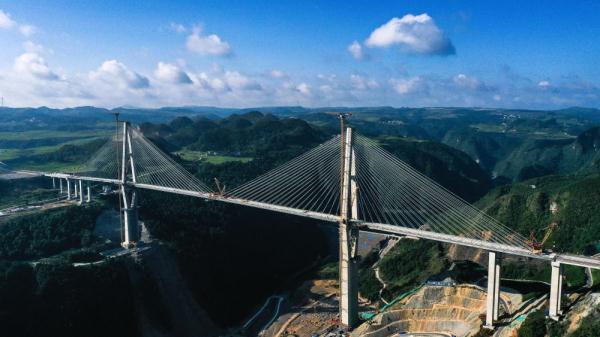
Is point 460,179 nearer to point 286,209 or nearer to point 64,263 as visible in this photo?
point 286,209

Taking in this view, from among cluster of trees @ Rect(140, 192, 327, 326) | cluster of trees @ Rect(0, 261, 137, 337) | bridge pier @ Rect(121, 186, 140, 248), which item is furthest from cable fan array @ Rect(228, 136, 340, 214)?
cluster of trees @ Rect(0, 261, 137, 337)

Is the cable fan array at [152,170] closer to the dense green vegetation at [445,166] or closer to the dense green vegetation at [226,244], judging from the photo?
the dense green vegetation at [226,244]

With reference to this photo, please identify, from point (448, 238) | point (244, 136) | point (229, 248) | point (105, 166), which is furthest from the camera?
point (244, 136)

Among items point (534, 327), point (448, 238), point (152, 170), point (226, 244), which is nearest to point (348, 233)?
point (448, 238)

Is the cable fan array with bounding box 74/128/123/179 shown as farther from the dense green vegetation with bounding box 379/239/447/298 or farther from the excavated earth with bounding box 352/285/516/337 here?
the excavated earth with bounding box 352/285/516/337

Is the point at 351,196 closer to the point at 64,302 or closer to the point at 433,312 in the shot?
the point at 433,312

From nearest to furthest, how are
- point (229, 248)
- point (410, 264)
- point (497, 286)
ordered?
point (497, 286) < point (410, 264) < point (229, 248)

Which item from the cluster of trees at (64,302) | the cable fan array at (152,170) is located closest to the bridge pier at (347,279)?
the cable fan array at (152,170)
